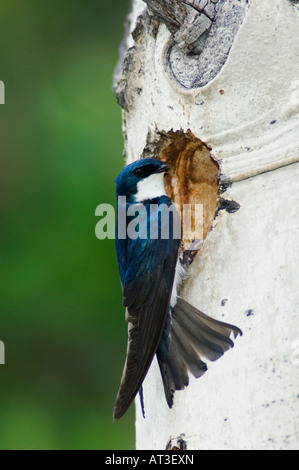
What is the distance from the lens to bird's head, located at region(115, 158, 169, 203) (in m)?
2.13

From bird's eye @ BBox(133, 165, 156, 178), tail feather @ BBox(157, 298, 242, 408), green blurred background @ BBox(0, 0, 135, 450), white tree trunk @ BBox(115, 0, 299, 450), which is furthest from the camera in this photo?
green blurred background @ BBox(0, 0, 135, 450)

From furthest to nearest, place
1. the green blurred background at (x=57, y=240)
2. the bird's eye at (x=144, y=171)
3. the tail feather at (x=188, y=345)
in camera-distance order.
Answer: the green blurred background at (x=57, y=240) → the bird's eye at (x=144, y=171) → the tail feather at (x=188, y=345)

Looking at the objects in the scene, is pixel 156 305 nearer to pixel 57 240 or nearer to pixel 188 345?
pixel 188 345

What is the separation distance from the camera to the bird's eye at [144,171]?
83.7 inches

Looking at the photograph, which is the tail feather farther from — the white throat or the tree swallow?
the white throat

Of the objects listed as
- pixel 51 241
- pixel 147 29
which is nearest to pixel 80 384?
pixel 51 241

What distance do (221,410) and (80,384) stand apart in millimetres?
1411

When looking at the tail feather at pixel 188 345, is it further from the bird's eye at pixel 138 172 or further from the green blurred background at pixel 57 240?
the green blurred background at pixel 57 240

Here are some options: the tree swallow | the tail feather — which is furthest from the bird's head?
the tail feather

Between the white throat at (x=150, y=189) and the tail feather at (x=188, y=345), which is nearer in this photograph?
the tail feather at (x=188, y=345)

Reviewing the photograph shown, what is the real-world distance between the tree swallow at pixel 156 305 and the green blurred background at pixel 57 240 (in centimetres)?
49

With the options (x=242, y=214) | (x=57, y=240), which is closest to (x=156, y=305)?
(x=242, y=214)

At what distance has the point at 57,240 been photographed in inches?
108

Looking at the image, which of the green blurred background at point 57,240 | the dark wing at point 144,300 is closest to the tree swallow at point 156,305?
the dark wing at point 144,300
